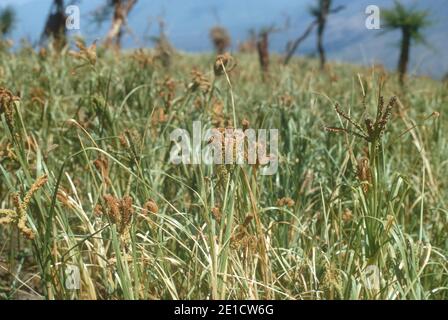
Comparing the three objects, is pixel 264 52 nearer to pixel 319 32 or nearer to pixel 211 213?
pixel 319 32

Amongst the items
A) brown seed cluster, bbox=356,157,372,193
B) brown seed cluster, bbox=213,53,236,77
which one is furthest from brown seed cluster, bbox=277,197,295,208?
brown seed cluster, bbox=213,53,236,77

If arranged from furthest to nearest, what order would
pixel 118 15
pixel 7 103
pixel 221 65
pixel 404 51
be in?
pixel 404 51
pixel 118 15
pixel 221 65
pixel 7 103

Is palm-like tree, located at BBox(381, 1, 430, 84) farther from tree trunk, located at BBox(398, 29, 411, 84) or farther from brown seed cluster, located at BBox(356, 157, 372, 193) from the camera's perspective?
brown seed cluster, located at BBox(356, 157, 372, 193)

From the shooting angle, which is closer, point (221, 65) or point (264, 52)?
point (221, 65)

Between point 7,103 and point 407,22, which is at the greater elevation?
point 407,22

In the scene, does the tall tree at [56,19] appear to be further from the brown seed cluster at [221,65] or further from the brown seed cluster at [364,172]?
the brown seed cluster at [364,172]

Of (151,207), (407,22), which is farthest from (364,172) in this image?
(407,22)

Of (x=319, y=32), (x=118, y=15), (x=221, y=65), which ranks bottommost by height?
(x=221, y=65)

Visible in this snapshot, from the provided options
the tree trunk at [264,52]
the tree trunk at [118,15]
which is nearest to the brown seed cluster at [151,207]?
the tree trunk at [264,52]

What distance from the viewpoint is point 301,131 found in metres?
2.99

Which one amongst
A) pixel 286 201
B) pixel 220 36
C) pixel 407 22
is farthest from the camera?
pixel 220 36

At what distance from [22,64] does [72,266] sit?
300 centimetres
